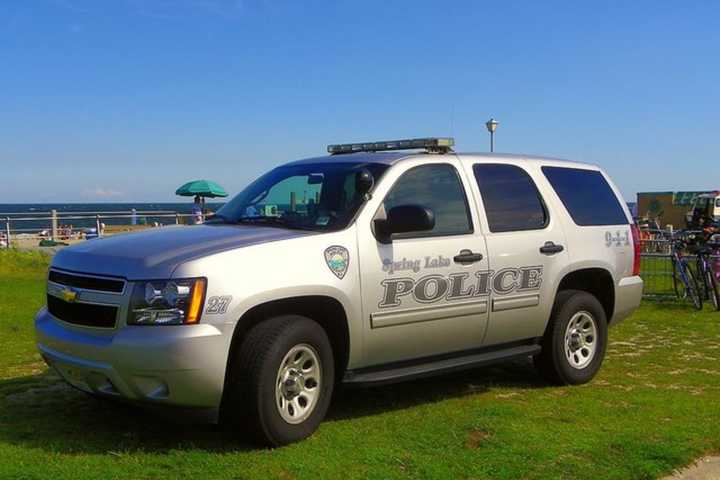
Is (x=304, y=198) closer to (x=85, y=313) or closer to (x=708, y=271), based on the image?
(x=85, y=313)

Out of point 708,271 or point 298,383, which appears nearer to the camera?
point 298,383

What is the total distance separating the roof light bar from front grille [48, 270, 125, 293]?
98.8 inches

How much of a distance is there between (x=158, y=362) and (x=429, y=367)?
2031 mm

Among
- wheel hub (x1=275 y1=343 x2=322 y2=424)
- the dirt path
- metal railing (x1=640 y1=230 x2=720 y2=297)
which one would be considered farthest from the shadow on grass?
metal railing (x1=640 y1=230 x2=720 y2=297)

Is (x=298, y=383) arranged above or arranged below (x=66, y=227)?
below

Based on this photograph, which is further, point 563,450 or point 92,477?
point 563,450

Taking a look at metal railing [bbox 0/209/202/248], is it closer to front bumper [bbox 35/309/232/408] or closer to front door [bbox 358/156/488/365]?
front door [bbox 358/156/488/365]

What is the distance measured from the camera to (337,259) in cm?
498

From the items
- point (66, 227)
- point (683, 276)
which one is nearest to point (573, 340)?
point (683, 276)

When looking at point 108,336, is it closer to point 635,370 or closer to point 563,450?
point 563,450

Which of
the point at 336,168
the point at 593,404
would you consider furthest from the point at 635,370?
the point at 336,168

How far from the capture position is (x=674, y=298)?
1193 centimetres

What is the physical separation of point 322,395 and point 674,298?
860cm

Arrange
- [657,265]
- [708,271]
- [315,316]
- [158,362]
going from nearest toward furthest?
1. [158,362]
2. [315,316]
3. [708,271]
4. [657,265]
